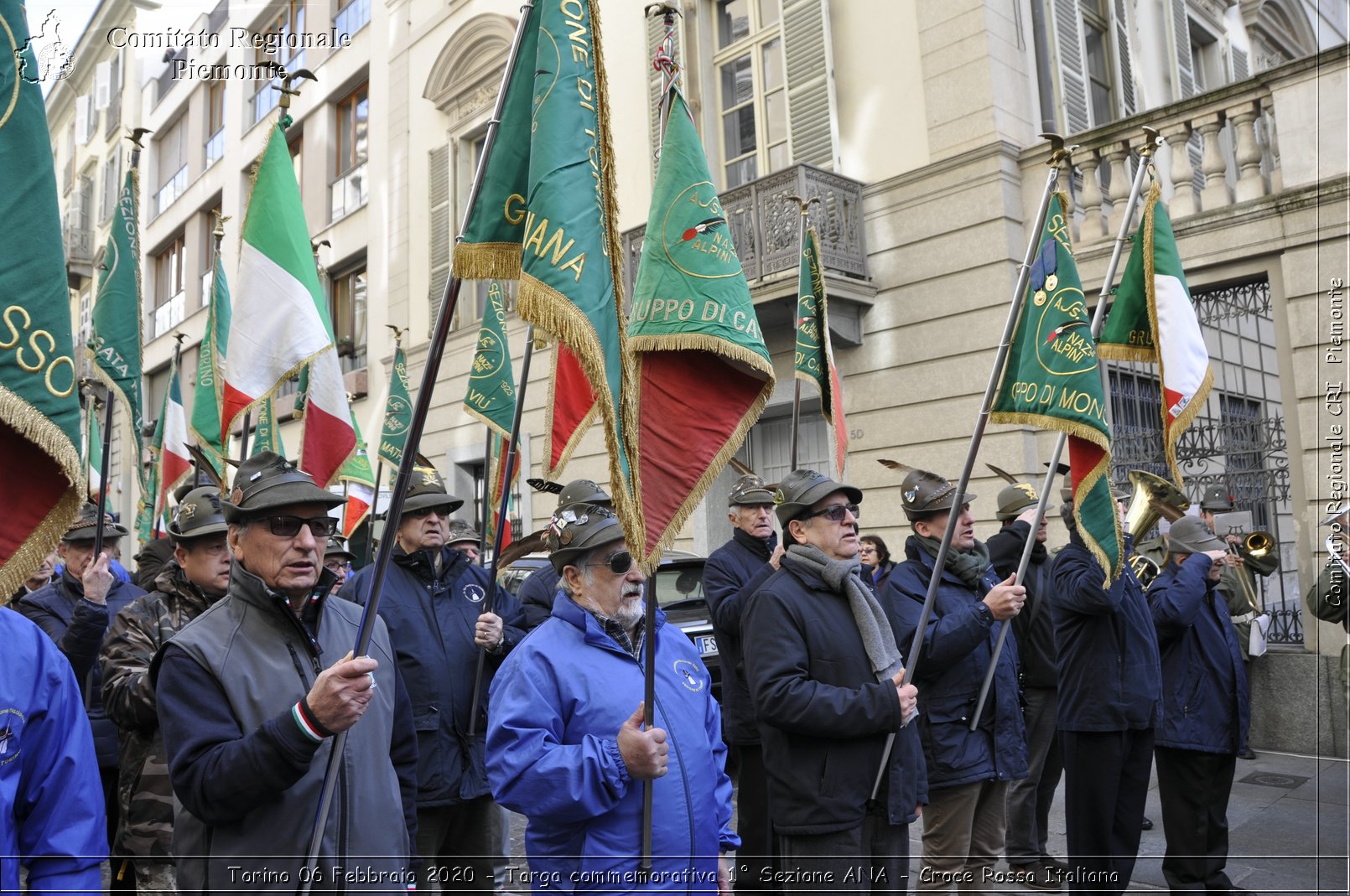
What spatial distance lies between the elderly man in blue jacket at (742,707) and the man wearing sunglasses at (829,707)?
1.32 meters

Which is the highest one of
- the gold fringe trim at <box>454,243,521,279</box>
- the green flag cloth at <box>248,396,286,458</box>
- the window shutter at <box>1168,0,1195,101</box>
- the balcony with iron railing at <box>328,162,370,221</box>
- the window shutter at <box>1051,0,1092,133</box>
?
the balcony with iron railing at <box>328,162,370,221</box>

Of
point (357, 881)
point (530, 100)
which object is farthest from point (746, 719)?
point (530, 100)

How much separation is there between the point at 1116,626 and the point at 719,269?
2.90 metres

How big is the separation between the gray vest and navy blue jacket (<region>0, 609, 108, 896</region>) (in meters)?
0.50

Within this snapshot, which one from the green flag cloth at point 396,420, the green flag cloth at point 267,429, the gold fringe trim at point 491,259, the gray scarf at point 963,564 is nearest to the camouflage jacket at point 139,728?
the gold fringe trim at point 491,259

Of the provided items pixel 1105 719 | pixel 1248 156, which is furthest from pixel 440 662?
pixel 1248 156

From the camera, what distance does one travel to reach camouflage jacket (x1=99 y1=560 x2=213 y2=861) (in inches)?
142

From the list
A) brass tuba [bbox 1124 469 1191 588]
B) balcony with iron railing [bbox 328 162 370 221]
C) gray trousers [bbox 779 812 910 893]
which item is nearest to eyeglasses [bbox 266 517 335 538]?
gray trousers [bbox 779 812 910 893]

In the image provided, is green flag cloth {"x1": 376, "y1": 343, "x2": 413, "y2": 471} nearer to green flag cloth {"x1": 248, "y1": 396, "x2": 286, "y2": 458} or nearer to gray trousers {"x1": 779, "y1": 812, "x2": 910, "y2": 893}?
green flag cloth {"x1": 248, "y1": 396, "x2": 286, "y2": 458}

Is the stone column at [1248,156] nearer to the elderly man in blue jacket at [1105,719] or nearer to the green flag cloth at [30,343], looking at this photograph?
the elderly man in blue jacket at [1105,719]

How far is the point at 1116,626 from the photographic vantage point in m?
5.09

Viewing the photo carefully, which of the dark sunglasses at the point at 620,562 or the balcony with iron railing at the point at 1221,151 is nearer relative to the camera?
the dark sunglasses at the point at 620,562

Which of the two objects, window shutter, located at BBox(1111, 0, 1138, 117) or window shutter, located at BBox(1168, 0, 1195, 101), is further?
window shutter, located at BBox(1168, 0, 1195, 101)

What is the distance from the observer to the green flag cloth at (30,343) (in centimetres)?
187
